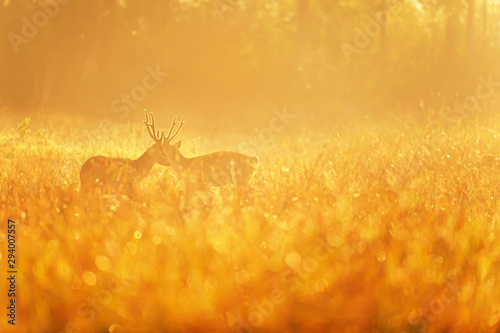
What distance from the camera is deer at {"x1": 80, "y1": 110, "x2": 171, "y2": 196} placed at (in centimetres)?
573

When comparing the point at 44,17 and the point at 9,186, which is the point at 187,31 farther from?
the point at 9,186

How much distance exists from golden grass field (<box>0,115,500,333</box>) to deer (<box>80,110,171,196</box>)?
613 mm

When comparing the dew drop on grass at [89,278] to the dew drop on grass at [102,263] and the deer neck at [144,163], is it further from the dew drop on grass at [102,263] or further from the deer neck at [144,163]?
the deer neck at [144,163]

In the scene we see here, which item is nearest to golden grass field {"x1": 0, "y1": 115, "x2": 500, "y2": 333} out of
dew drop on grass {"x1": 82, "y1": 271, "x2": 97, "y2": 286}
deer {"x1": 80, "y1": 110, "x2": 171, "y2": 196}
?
dew drop on grass {"x1": 82, "y1": 271, "x2": 97, "y2": 286}

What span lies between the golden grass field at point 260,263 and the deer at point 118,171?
0.61m

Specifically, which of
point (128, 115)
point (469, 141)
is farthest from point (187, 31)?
point (469, 141)

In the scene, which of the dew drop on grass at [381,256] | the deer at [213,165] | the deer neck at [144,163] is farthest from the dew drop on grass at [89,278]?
the deer neck at [144,163]

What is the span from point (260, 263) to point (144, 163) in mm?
4117

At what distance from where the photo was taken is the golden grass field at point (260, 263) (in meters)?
3.01

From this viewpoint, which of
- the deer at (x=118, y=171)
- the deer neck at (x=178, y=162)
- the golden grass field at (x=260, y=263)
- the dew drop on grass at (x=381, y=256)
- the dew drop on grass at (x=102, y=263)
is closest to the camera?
the golden grass field at (x=260, y=263)

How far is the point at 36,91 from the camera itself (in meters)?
25.4

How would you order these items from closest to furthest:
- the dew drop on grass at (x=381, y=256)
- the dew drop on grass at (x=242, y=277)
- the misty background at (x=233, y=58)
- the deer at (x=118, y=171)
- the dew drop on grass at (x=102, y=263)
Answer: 1. the dew drop on grass at (x=242, y=277)
2. the dew drop on grass at (x=102, y=263)
3. the dew drop on grass at (x=381, y=256)
4. the deer at (x=118, y=171)
5. the misty background at (x=233, y=58)

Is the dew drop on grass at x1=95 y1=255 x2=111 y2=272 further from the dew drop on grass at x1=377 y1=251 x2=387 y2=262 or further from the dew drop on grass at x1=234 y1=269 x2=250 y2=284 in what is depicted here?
the dew drop on grass at x1=377 y1=251 x2=387 y2=262

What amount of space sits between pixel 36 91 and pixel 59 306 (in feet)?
79.5
